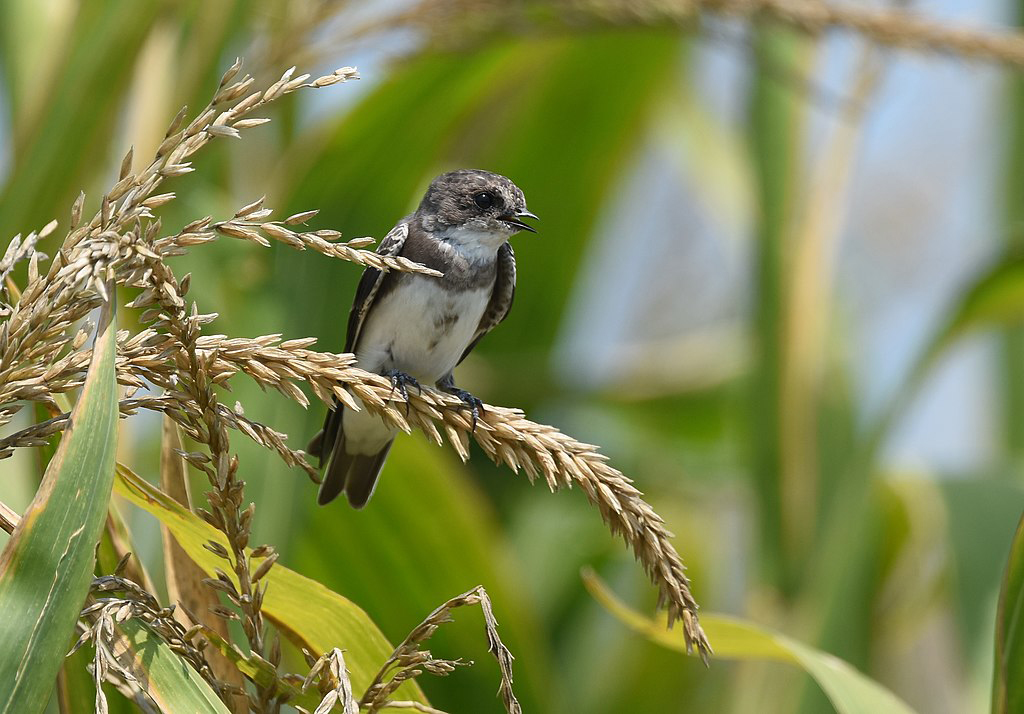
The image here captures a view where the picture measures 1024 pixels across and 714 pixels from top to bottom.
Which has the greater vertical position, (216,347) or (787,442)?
(216,347)

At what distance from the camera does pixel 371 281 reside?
2.58 meters

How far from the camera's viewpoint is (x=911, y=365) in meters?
2.89

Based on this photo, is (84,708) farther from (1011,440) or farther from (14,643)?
(1011,440)

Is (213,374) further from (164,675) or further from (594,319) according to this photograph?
(594,319)

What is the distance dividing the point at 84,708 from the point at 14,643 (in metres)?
0.42

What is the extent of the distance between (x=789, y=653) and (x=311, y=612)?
693mm

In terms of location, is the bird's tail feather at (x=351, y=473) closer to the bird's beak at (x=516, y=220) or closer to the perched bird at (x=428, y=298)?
the perched bird at (x=428, y=298)

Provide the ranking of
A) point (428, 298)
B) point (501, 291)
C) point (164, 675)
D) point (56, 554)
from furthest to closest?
point (501, 291) < point (428, 298) < point (164, 675) < point (56, 554)

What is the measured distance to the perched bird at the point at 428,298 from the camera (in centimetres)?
252

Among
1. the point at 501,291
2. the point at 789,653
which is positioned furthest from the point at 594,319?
the point at 789,653

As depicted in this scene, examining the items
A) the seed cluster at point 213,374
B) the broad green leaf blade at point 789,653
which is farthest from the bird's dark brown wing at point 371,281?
the seed cluster at point 213,374

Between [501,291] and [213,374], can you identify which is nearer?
[213,374]

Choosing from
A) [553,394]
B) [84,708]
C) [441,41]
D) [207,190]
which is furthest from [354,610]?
[553,394]

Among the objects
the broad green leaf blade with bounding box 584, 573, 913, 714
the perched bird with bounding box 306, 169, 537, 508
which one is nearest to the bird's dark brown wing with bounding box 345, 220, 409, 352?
the perched bird with bounding box 306, 169, 537, 508
